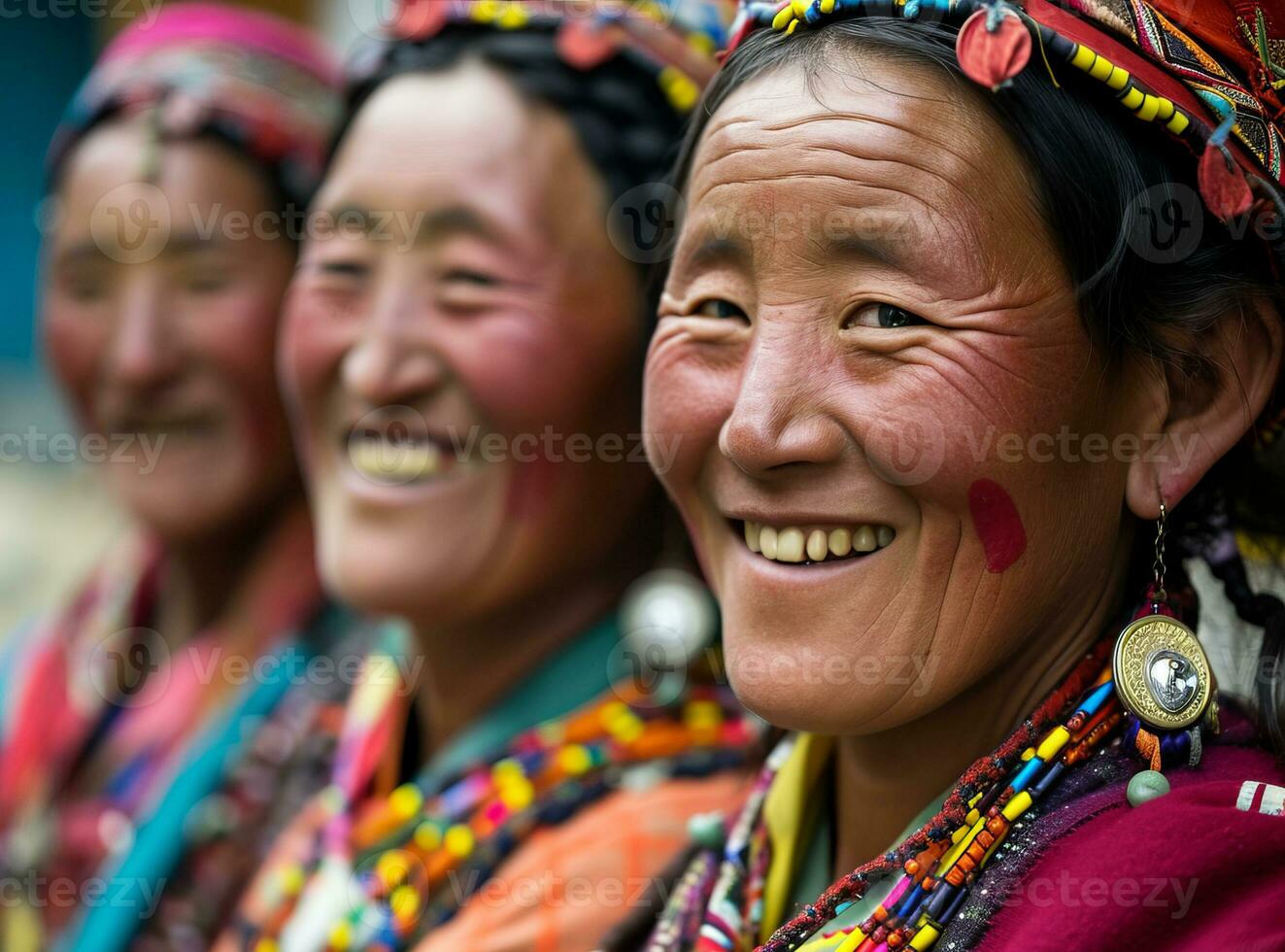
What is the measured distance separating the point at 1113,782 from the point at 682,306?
73 centimetres

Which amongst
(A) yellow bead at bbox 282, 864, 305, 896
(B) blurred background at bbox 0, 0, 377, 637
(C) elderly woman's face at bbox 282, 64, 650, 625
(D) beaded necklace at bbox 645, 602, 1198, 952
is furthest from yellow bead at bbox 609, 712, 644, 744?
(B) blurred background at bbox 0, 0, 377, 637

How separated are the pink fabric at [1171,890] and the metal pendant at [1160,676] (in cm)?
12

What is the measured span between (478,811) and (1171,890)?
125cm

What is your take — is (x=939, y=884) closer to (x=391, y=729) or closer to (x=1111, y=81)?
(x=1111, y=81)

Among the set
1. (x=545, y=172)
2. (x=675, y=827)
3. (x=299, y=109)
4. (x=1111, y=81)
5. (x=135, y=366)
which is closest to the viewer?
(x=1111, y=81)

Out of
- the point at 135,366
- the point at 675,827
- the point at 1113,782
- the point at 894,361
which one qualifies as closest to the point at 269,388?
the point at 135,366

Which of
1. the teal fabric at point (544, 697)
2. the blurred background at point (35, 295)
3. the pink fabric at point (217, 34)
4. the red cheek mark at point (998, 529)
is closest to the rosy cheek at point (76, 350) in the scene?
the pink fabric at point (217, 34)

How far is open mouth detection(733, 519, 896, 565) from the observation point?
1615 mm

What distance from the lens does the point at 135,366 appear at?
3.02 meters

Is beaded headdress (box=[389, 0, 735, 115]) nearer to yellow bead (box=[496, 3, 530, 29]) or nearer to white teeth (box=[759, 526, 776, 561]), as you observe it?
yellow bead (box=[496, 3, 530, 29])

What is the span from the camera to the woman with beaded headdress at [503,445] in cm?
236

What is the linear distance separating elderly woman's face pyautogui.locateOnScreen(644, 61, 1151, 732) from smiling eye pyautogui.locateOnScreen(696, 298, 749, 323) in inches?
1.6

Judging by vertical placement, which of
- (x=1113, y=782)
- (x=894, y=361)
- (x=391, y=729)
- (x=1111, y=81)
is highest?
(x=1111, y=81)

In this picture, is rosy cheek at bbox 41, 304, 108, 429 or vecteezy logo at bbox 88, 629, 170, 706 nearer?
rosy cheek at bbox 41, 304, 108, 429
